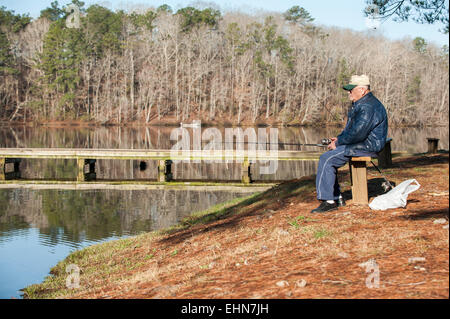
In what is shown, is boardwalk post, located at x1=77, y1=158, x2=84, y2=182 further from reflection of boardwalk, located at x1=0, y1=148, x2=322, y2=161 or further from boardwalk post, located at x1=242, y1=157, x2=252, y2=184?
boardwalk post, located at x1=242, y1=157, x2=252, y2=184

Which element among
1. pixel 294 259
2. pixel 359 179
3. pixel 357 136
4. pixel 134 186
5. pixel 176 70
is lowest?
pixel 134 186

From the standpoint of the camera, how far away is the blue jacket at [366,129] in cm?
720

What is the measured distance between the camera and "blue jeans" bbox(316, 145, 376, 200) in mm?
7336

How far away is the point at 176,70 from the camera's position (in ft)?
251

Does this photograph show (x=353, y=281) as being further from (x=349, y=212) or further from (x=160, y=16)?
(x=160, y=16)

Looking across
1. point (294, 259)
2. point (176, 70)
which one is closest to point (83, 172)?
point (294, 259)

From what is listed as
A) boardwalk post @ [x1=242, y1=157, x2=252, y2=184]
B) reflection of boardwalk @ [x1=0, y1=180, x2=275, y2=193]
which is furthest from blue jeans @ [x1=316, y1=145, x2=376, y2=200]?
boardwalk post @ [x1=242, y1=157, x2=252, y2=184]

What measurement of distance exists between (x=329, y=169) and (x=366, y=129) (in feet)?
2.44

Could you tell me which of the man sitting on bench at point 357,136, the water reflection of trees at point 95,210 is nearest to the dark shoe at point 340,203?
the man sitting on bench at point 357,136

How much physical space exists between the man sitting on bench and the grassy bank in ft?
1.79

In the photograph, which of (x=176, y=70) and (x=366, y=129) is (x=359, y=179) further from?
(x=176, y=70)

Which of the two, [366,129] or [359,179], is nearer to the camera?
[366,129]

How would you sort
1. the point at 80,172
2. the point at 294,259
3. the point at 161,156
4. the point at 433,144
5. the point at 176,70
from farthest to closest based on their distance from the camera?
1. the point at 176,70
2. the point at 80,172
3. the point at 161,156
4. the point at 433,144
5. the point at 294,259

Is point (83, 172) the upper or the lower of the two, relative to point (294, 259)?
lower
